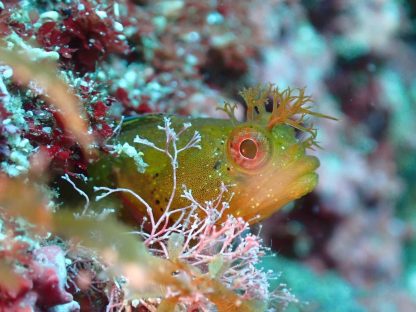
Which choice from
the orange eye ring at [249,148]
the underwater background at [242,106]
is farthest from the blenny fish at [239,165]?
the underwater background at [242,106]

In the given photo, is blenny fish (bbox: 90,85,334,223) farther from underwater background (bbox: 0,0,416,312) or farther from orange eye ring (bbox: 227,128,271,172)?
underwater background (bbox: 0,0,416,312)

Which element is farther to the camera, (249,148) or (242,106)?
(242,106)

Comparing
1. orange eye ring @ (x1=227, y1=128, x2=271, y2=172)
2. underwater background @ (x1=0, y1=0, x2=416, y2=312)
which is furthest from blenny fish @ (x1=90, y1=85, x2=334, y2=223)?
underwater background @ (x1=0, y1=0, x2=416, y2=312)

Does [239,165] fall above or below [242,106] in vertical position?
below

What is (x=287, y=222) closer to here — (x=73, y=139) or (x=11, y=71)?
(x=73, y=139)

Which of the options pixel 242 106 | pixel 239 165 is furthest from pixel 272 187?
pixel 242 106

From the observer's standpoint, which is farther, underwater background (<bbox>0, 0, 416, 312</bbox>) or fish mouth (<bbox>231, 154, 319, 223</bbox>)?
fish mouth (<bbox>231, 154, 319, 223</bbox>)

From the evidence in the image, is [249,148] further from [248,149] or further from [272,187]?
[272,187]
